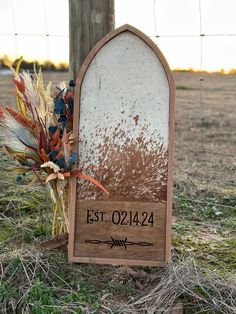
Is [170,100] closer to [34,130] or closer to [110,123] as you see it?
[110,123]

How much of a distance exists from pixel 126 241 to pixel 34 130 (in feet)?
2.69

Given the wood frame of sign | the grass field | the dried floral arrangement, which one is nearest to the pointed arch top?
the wood frame of sign

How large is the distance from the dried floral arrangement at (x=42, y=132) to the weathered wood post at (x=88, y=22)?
0.34m

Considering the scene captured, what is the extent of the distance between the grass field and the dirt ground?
34 cm

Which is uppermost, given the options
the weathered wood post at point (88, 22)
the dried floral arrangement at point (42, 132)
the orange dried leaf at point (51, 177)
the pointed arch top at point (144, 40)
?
the weathered wood post at point (88, 22)

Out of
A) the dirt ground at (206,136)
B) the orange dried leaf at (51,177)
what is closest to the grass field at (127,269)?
the dirt ground at (206,136)

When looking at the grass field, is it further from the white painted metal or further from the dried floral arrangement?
the white painted metal

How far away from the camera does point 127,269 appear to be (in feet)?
9.99

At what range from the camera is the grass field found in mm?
2760

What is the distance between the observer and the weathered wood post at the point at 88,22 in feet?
10.6

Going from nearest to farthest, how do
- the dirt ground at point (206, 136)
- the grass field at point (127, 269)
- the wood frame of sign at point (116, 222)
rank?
the grass field at point (127, 269) < the wood frame of sign at point (116, 222) < the dirt ground at point (206, 136)

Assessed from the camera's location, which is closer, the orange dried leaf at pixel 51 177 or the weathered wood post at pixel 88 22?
the orange dried leaf at pixel 51 177

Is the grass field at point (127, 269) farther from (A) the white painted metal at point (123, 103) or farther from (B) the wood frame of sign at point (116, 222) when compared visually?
(A) the white painted metal at point (123, 103)

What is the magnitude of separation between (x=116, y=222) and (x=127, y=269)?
277 mm
